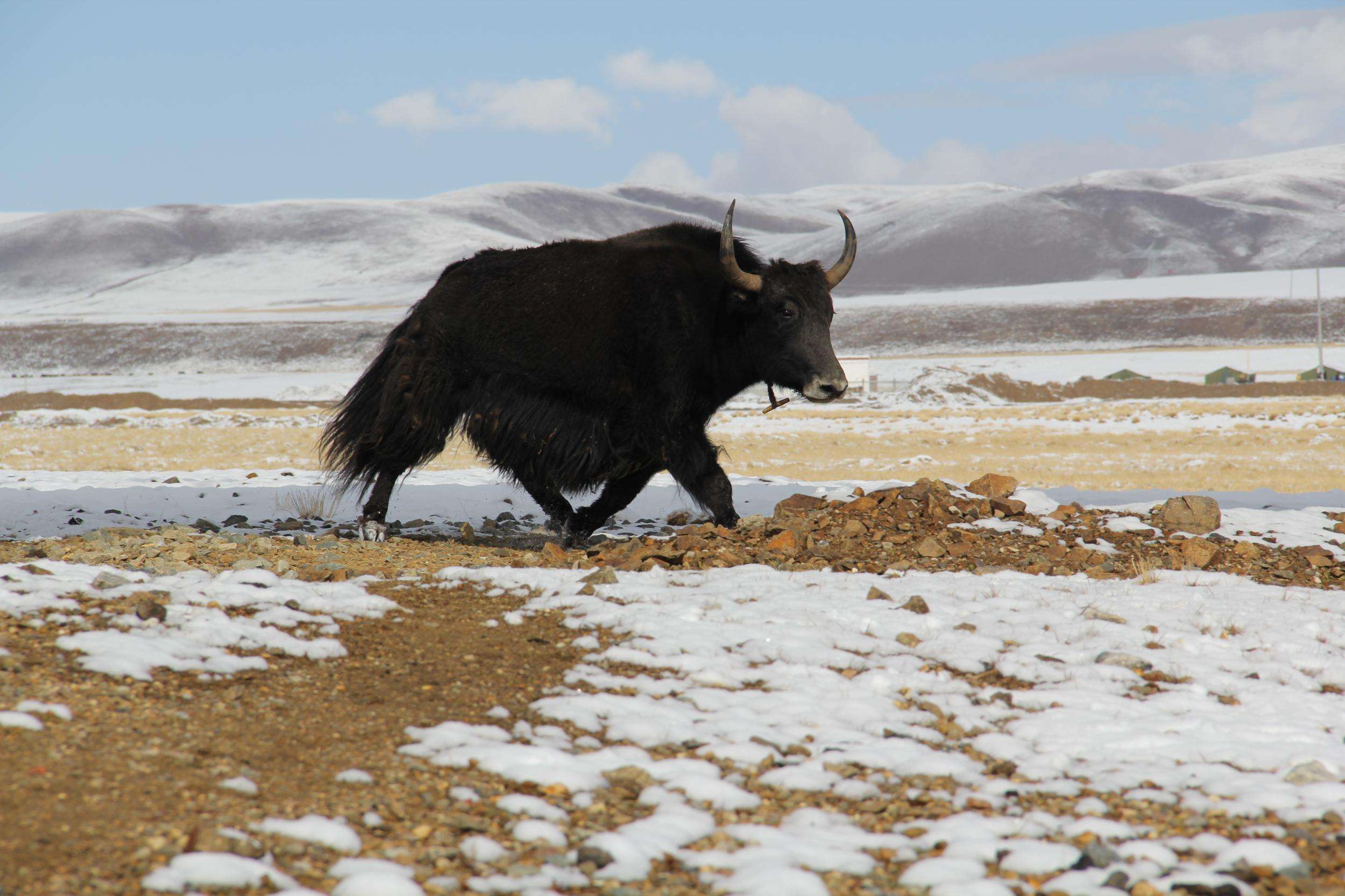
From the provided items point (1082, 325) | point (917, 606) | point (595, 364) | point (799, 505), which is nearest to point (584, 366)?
point (595, 364)

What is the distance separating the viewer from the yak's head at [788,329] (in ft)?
26.7

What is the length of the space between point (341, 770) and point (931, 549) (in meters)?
4.41

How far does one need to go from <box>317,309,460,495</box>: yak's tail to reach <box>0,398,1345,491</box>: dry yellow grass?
821 centimetres

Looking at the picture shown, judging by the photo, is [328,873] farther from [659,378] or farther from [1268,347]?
[1268,347]

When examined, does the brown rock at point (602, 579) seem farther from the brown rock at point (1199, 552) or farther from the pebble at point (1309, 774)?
the brown rock at point (1199, 552)

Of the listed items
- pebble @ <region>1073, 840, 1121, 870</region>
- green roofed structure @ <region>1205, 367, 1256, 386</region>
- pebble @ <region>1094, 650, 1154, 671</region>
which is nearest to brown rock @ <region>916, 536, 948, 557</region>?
pebble @ <region>1094, 650, 1154, 671</region>

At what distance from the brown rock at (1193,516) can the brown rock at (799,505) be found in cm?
231

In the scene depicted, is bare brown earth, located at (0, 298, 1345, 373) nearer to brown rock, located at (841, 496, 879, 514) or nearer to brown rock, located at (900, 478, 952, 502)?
brown rock, located at (900, 478, 952, 502)

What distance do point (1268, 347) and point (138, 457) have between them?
240ft

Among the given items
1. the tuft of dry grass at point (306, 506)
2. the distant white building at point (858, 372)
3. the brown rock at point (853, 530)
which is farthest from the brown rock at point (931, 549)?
the distant white building at point (858, 372)

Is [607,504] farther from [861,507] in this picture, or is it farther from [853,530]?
[853,530]

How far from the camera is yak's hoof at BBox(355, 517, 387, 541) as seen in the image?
8.27 meters

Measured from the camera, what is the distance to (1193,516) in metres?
7.77

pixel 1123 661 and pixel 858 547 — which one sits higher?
pixel 858 547
